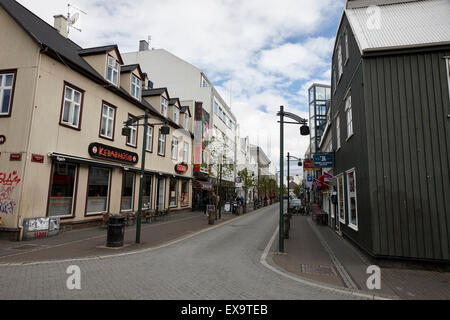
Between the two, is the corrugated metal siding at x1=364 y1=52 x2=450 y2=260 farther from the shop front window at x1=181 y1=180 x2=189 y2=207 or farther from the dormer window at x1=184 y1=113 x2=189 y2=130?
the dormer window at x1=184 y1=113 x2=189 y2=130

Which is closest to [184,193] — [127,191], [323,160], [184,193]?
[184,193]

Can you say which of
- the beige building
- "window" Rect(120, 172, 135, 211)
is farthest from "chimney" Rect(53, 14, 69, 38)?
"window" Rect(120, 172, 135, 211)

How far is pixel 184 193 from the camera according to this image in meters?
26.7

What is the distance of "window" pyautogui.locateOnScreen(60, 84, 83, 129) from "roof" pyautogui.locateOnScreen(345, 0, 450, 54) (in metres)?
13.0

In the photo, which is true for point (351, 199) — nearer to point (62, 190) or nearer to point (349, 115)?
point (349, 115)

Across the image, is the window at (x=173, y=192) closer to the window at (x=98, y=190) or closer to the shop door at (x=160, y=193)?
the shop door at (x=160, y=193)

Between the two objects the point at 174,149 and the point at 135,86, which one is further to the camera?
the point at 174,149

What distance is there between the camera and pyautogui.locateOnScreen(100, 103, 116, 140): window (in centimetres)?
1572

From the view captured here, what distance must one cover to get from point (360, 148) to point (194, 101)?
23.6 m

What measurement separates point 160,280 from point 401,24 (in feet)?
38.9

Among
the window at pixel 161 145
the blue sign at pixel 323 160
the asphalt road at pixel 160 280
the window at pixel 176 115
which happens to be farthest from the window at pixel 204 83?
the asphalt road at pixel 160 280

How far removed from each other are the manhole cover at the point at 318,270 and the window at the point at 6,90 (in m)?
13.4
